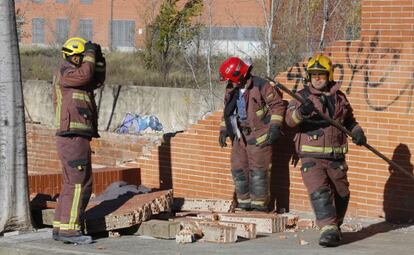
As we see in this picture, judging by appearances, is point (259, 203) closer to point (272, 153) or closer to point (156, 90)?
point (272, 153)

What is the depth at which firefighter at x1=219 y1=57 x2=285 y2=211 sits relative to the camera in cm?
1009

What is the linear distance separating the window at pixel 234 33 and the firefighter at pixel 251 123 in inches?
541

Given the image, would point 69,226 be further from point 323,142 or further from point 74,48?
point 323,142

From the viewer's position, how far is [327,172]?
28.8 ft

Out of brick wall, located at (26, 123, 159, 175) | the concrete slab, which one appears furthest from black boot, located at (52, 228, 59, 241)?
brick wall, located at (26, 123, 159, 175)

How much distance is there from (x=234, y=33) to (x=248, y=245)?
2282 cm

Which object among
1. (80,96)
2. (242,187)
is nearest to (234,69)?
(242,187)

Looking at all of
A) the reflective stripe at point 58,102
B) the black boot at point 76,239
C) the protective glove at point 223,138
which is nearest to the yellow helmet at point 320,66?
the protective glove at point 223,138

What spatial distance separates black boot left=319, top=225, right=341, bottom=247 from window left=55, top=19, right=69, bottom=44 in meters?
25.1

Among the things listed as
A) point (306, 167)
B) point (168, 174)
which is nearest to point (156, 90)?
point (168, 174)

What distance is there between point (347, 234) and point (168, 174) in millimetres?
3231

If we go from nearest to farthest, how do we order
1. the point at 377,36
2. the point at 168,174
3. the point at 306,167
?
the point at 306,167 < the point at 377,36 < the point at 168,174

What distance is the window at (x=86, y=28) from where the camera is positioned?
3891 centimetres

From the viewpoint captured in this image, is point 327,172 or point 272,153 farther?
point 272,153
